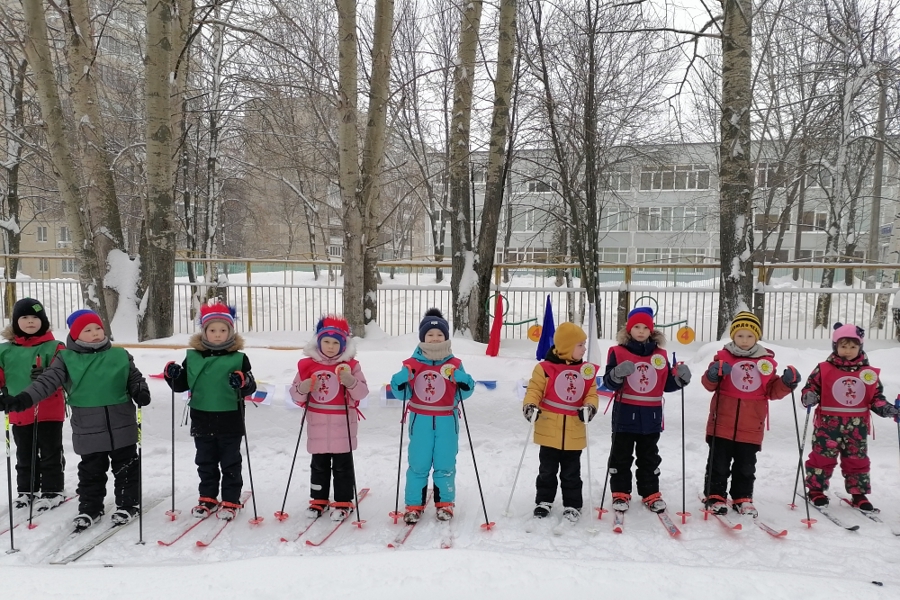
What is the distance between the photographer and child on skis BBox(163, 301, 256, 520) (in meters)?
4.15

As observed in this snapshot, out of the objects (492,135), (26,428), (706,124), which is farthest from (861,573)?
(706,124)

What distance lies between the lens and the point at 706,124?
1850 centimetres

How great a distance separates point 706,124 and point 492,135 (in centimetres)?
1272

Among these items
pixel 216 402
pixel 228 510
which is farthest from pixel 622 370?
pixel 228 510

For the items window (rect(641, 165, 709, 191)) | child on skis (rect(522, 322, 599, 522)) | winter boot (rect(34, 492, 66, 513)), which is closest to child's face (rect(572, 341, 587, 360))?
child on skis (rect(522, 322, 599, 522))

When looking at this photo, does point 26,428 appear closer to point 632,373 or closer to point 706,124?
point 632,373

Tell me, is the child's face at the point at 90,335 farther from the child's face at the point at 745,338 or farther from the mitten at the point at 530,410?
the child's face at the point at 745,338

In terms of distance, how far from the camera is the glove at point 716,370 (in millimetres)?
4281

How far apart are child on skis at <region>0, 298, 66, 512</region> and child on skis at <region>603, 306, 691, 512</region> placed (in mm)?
4248

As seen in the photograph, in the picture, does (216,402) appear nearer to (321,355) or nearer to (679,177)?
(321,355)

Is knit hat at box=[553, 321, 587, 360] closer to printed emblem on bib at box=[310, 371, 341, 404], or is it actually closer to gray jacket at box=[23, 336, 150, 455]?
printed emblem on bib at box=[310, 371, 341, 404]

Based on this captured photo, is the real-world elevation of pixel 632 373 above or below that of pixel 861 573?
above

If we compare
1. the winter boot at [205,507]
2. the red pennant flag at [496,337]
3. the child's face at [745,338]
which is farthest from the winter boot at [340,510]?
the red pennant flag at [496,337]

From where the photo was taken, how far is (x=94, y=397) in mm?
4008
